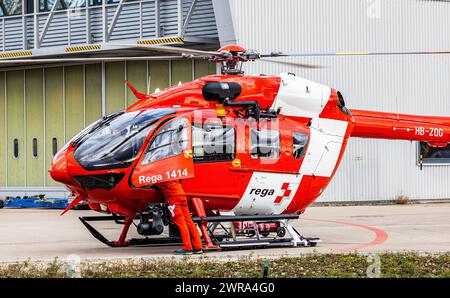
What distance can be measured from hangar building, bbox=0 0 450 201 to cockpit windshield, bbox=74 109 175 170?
12.5 metres

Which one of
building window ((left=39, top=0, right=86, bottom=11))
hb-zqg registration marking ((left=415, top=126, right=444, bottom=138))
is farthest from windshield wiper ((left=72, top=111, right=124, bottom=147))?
building window ((left=39, top=0, right=86, bottom=11))

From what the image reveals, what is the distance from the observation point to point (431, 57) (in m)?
29.5

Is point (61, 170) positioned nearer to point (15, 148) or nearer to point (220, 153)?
point (220, 153)

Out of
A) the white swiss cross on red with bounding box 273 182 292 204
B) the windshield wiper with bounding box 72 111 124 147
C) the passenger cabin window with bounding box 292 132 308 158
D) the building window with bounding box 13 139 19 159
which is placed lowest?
the building window with bounding box 13 139 19 159

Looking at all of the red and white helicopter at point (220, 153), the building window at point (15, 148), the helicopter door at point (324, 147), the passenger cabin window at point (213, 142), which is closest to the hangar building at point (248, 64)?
the building window at point (15, 148)

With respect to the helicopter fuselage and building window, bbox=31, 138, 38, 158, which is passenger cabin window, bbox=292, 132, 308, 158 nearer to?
the helicopter fuselage

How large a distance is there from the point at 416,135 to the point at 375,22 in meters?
11.6

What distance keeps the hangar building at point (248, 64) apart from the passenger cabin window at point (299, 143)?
1098cm

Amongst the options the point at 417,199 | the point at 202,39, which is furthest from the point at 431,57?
the point at 202,39

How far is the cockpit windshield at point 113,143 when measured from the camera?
14000 mm

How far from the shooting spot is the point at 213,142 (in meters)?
14.8

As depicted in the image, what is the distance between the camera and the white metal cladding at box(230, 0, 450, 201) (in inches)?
1075

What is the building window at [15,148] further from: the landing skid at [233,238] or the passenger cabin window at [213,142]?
the passenger cabin window at [213,142]
